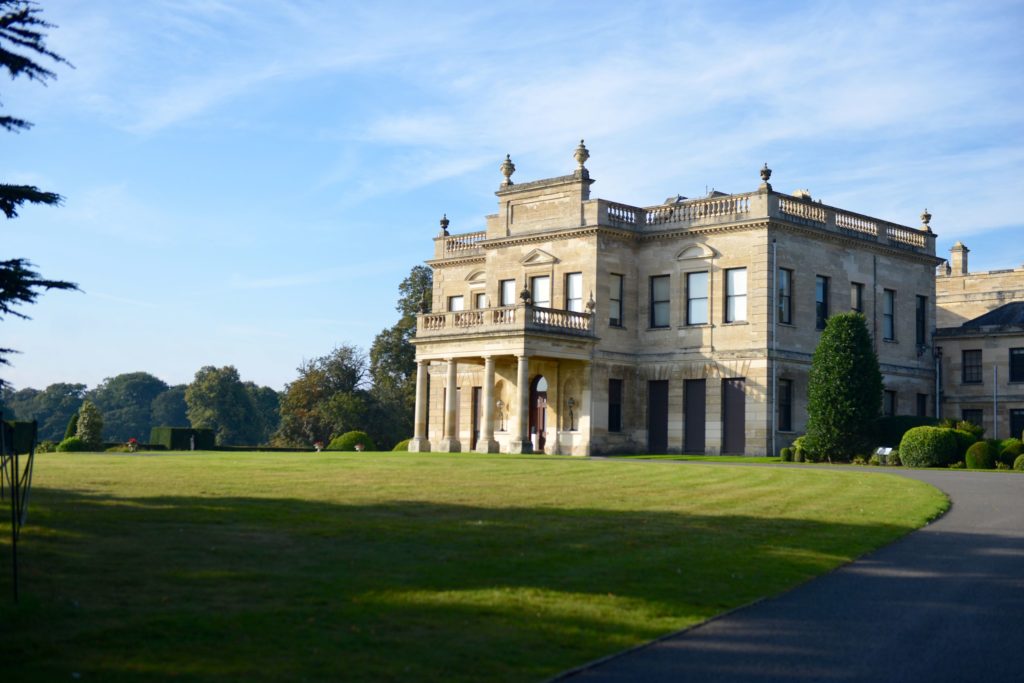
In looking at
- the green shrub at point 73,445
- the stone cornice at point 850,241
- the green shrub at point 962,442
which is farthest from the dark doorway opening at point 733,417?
the green shrub at point 73,445

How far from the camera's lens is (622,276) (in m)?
52.5

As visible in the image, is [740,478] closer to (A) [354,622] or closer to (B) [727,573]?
(B) [727,573]

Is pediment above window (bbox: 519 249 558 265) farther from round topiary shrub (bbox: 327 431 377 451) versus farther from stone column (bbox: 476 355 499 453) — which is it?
round topiary shrub (bbox: 327 431 377 451)

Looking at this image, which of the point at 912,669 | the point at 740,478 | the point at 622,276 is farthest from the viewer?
the point at 622,276

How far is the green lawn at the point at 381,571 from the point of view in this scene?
9578 millimetres

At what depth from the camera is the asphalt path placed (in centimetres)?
1013

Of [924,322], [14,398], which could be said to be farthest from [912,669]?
[14,398]

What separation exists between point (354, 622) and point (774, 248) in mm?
40680

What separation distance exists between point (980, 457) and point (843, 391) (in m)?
6.72

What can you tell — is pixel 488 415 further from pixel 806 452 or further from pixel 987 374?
pixel 987 374

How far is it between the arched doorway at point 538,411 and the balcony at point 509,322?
3693mm

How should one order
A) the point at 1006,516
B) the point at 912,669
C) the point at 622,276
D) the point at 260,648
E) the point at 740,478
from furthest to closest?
1. the point at 622,276
2. the point at 740,478
3. the point at 1006,516
4. the point at 912,669
5. the point at 260,648

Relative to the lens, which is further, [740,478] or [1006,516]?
[740,478]

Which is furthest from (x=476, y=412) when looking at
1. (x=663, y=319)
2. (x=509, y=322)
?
(x=663, y=319)
